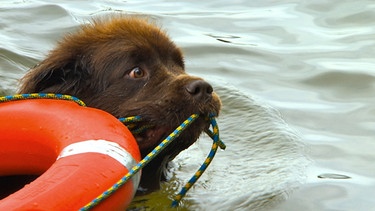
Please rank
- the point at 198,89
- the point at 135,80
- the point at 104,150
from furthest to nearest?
the point at 135,80
the point at 198,89
the point at 104,150

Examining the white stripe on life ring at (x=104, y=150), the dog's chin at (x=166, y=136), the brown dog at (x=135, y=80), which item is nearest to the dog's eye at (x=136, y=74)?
the brown dog at (x=135, y=80)

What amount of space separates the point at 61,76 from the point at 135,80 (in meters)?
0.49

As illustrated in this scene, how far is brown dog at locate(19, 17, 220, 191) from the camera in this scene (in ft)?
16.3

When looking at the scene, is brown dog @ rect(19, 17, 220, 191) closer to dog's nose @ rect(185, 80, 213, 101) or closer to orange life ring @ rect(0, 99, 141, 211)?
dog's nose @ rect(185, 80, 213, 101)

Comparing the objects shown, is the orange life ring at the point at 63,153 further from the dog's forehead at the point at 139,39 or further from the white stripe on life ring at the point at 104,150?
the dog's forehead at the point at 139,39

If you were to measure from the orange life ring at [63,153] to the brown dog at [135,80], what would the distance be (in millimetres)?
585

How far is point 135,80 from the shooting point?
17.2 feet

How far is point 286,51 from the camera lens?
885 cm

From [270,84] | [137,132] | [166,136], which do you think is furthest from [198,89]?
[270,84]

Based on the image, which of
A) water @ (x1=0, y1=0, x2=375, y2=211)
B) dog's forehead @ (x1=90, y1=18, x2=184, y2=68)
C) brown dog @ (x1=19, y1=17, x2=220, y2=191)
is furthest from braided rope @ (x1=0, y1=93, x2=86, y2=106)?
water @ (x1=0, y1=0, x2=375, y2=211)

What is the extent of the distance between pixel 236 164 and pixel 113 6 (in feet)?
14.3

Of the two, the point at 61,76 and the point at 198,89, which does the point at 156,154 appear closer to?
the point at 198,89

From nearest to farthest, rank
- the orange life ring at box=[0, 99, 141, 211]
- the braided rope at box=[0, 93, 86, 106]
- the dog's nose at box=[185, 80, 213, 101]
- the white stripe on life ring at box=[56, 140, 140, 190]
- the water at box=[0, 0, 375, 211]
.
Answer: the orange life ring at box=[0, 99, 141, 211] < the white stripe on life ring at box=[56, 140, 140, 190] < the braided rope at box=[0, 93, 86, 106] < the dog's nose at box=[185, 80, 213, 101] < the water at box=[0, 0, 375, 211]

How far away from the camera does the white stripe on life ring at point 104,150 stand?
4.01m
